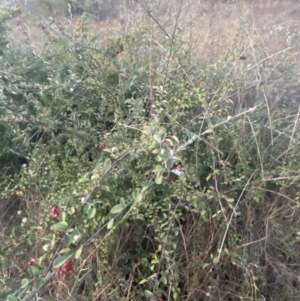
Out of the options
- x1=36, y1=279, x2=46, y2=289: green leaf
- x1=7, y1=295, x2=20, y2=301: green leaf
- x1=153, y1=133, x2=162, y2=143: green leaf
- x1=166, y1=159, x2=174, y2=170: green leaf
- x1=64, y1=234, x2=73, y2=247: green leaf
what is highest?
x1=153, y1=133, x2=162, y2=143: green leaf

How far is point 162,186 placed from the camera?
1400 millimetres

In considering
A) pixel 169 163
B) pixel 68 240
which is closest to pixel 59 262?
pixel 68 240

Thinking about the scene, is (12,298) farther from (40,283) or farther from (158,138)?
(158,138)

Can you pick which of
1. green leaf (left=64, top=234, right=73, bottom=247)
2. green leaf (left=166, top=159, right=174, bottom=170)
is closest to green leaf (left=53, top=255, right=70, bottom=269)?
green leaf (left=64, top=234, right=73, bottom=247)

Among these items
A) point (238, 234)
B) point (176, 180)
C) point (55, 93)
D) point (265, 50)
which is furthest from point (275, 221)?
point (55, 93)

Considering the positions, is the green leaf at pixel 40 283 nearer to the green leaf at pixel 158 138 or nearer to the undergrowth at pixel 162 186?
the undergrowth at pixel 162 186

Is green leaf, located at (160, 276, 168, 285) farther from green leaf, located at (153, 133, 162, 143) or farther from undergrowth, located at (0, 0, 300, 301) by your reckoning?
green leaf, located at (153, 133, 162, 143)

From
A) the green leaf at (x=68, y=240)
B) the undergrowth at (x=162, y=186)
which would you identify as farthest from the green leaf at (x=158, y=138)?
the green leaf at (x=68, y=240)

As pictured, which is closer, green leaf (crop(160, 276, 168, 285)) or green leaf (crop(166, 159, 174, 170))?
green leaf (crop(166, 159, 174, 170))

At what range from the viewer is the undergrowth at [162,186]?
4.14 feet

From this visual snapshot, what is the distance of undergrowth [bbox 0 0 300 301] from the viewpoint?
1263 millimetres

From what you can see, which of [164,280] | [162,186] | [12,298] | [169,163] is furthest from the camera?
[162,186]

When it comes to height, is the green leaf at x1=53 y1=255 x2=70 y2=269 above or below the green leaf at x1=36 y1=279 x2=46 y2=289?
above

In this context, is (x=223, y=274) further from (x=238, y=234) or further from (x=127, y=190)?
(x=127, y=190)
